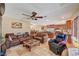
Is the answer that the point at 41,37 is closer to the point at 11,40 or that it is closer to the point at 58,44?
the point at 58,44

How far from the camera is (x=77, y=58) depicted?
2000mm

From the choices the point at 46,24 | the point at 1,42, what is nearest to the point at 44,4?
the point at 46,24

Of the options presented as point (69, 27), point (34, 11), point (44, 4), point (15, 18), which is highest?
point (44, 4)

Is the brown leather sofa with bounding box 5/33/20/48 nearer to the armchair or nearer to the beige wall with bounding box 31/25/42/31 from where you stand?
the beige wall with bounding box 31/25/42/31

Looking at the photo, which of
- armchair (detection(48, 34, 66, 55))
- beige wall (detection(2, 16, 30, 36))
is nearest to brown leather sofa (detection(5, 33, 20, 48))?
beige wall (detection(2, 16, 30, 36))

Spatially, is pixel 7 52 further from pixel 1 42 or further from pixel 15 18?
pixel 15 18

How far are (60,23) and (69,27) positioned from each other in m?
0.17

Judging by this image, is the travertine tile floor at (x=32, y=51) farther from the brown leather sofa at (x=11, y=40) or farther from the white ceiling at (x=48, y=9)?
the white ceiling at (x=48, y=9)

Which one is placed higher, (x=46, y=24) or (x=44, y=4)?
(x=44, y=4)

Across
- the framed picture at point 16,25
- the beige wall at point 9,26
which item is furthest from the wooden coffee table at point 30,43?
the framed picture at point 16,25

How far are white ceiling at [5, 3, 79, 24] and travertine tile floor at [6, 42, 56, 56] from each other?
0.46m

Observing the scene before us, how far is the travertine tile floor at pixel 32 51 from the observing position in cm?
197

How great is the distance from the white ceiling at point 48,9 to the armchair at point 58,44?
0.28 m

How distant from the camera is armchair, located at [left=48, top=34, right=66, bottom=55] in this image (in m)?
1.97
